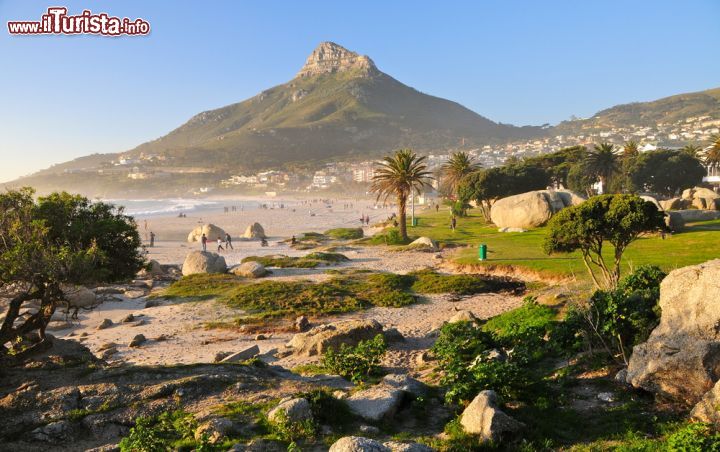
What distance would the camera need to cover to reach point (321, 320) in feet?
77.1

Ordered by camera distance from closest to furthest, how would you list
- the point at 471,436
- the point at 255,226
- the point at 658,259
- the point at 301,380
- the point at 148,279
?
1. the point at 471,436
2. the point at 301,380
3. the point at 658,259
4. the point at 148,279
5. the point at 255,226

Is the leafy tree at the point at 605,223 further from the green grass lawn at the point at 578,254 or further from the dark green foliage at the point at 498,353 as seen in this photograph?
the dark green foliage at the point at 498,353

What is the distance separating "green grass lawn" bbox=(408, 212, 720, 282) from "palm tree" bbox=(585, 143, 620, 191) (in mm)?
27703

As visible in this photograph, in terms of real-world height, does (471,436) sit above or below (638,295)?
below

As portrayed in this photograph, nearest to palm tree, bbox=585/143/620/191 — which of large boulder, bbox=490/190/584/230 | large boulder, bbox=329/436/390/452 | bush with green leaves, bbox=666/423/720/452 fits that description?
large boulder, bbox=490/190/584/230

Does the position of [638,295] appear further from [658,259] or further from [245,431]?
[658,259]

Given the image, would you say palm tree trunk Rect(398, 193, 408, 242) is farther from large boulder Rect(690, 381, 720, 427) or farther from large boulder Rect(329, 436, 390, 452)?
large boulder Rect(329, 436, 390, 452)

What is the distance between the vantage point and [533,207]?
46125 millimetres

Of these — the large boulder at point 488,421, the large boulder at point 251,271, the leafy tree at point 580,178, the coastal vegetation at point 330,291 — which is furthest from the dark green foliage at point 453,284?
the leafy tree at point 580,178

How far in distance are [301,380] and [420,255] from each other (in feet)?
97.9

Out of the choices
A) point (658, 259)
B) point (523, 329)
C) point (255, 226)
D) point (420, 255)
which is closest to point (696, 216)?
point (658, 259)

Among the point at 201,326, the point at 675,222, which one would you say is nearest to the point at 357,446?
the point at 201,326

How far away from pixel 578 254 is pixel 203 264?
28482 millimetres

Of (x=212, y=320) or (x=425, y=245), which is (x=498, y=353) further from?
(x=425, y=245)
